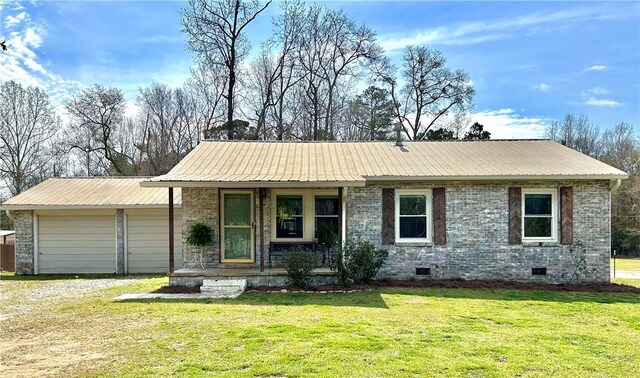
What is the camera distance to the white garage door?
13336 mm

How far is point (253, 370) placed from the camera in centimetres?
416

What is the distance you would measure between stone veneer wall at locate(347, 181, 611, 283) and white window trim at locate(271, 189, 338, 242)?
37.7 inches

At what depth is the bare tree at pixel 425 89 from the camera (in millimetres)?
26734

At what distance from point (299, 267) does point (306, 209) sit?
196 centimetres

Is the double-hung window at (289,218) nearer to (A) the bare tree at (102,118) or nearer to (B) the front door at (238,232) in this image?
(B) the front door at (238,232)

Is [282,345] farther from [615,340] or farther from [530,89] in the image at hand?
[530,89]

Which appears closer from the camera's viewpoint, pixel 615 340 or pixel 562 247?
pixel 615 340

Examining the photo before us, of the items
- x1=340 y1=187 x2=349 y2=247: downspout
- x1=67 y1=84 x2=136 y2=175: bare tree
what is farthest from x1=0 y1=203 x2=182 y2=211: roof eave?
x1=67 y1=84 x2=136 y2=175: bare tree

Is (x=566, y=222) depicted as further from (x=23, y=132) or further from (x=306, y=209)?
(x=23, y=132)

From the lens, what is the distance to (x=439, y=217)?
10.5 m

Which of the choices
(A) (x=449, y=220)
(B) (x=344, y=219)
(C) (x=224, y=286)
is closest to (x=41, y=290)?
(C) (x=224, y=286)

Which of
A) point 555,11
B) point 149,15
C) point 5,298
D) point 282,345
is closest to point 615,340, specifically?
point 282,345

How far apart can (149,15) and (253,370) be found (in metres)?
10.6

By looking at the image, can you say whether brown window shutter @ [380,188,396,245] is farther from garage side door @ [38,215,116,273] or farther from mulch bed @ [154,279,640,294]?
garage side door @ [38,215,116,273]
